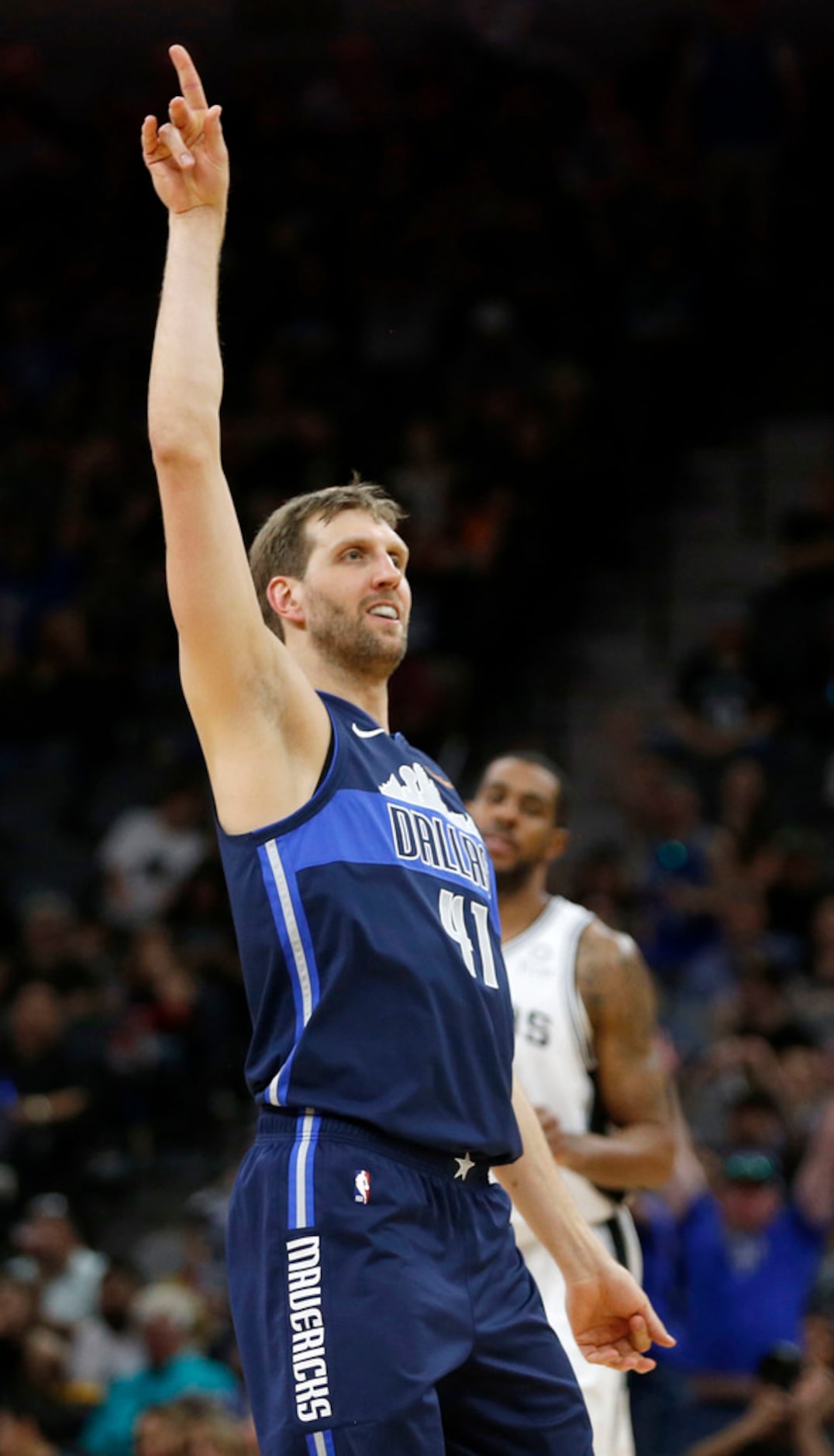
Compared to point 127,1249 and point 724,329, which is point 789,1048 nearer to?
point 127,1249

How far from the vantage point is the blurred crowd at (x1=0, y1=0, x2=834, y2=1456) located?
9328mm

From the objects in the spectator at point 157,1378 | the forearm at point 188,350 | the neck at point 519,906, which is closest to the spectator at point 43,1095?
the spectator at point 157,1378

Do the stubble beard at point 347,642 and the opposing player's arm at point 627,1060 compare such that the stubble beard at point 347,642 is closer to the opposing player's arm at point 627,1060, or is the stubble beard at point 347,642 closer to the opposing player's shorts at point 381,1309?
the opposing player's shorts at point 381,1309

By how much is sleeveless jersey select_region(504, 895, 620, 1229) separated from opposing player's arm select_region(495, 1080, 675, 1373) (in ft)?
5.74

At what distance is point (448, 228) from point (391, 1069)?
13.3 meters

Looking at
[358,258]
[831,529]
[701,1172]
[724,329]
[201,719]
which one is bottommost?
[701,1172]

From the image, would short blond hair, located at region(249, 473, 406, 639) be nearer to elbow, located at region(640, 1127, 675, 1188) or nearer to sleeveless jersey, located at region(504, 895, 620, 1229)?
sleeveless jersey, located at region(504, 895, 620, 1229)

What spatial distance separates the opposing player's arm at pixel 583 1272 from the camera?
395 cm

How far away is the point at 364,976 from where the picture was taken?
3555 millimetres

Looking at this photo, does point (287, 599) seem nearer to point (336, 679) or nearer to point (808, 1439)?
point (336, 679)

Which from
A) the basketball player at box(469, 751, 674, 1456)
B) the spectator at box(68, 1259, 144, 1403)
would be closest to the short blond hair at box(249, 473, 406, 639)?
the basketball player at box(469, 751, 674, 1456)

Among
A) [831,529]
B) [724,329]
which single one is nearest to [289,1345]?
[831,529]

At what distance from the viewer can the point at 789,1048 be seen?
993 cm

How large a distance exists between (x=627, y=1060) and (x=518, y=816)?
0.81 meters
